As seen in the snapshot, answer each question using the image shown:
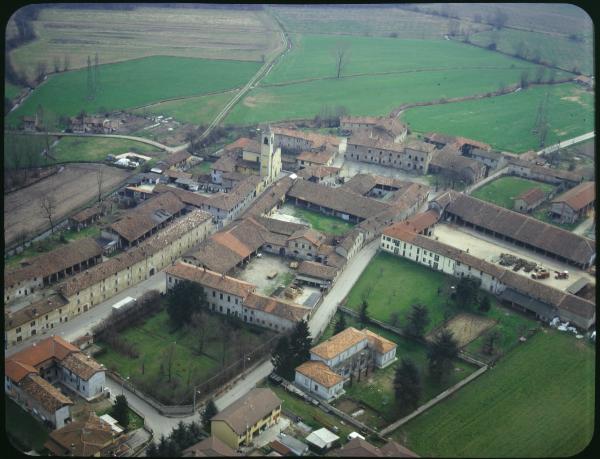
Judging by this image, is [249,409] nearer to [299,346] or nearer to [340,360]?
[299,346]

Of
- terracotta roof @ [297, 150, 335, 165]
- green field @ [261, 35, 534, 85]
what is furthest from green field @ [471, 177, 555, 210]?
green field @ [261, 35, 534, 85]

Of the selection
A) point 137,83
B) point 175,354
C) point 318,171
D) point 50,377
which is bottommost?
point 50,377

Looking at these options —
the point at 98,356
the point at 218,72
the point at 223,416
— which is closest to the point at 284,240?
Result: the point at 98,356

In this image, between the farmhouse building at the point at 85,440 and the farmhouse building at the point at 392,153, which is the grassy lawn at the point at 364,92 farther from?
the farmhouse building at the point at 85,440

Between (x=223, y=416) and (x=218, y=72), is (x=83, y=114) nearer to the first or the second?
(x=218, y=72)

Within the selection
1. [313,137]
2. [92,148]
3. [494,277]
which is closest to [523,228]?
[494,277]

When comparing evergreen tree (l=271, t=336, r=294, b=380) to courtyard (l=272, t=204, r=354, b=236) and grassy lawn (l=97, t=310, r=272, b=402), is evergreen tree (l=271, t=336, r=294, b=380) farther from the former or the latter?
courtyard (l=272, t=204, r=354, b=236)

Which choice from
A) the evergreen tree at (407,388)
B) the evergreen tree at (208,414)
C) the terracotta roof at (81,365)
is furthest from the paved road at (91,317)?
the evergreen tree at (407,388)
